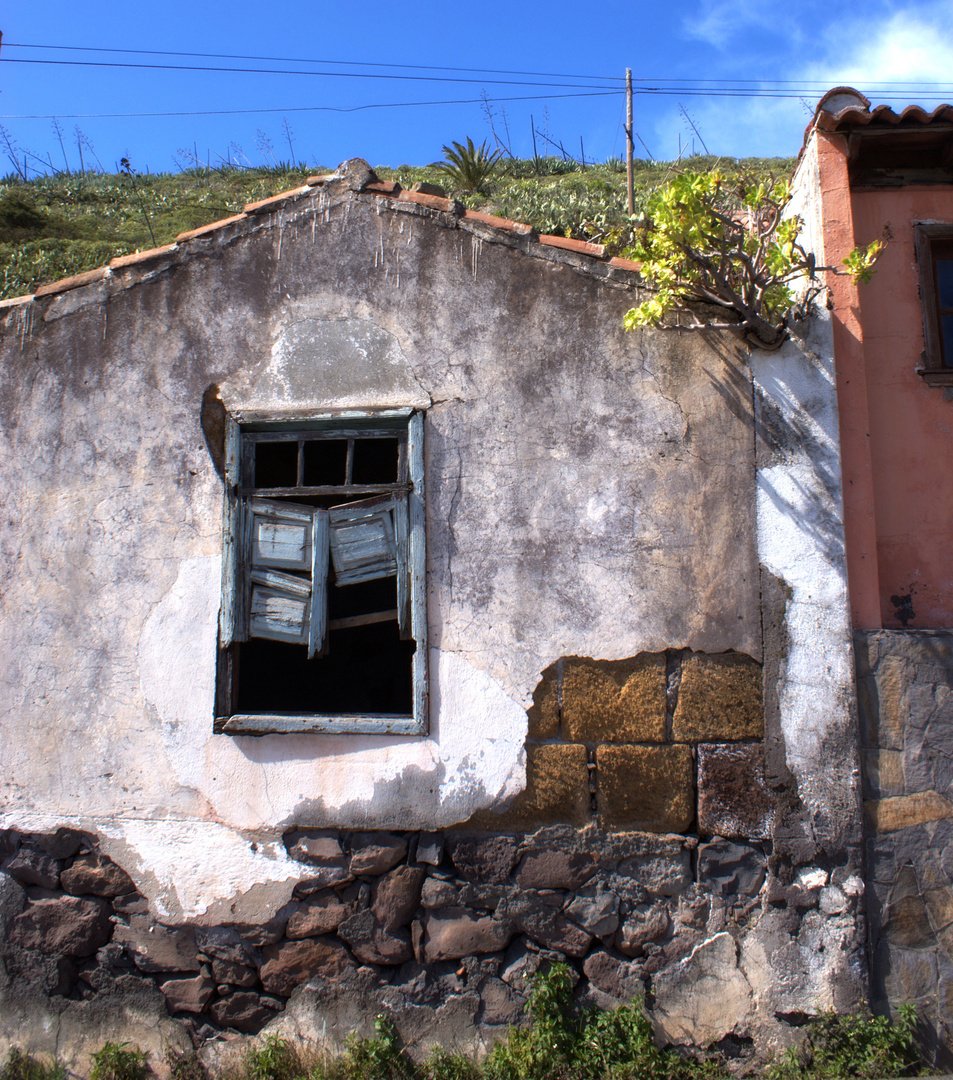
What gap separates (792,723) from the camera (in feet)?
10.8

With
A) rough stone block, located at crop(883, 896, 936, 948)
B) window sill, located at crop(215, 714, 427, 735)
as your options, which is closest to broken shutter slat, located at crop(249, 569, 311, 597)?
window sill, located at crop(215, 714, 427, 735)

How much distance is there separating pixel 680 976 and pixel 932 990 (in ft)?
3.68

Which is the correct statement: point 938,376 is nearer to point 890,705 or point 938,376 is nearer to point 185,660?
point 890,705

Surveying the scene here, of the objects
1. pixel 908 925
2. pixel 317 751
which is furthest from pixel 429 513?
pixel 908 925

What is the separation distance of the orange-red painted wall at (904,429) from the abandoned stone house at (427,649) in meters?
0.57

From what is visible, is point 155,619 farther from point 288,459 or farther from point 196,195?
point 196,195

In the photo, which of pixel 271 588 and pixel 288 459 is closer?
pixel 271 588

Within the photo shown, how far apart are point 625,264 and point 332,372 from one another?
1.60m

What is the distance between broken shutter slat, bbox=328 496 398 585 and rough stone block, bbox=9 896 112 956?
83.7 inches

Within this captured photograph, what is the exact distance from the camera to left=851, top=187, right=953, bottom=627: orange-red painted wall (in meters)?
3.71

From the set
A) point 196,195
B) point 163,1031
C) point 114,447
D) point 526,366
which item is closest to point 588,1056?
point 163,1031

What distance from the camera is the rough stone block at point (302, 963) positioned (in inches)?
136

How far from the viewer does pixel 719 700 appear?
11.0ft

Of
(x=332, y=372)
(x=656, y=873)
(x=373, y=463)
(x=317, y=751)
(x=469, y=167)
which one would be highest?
(x=469, y=167)
